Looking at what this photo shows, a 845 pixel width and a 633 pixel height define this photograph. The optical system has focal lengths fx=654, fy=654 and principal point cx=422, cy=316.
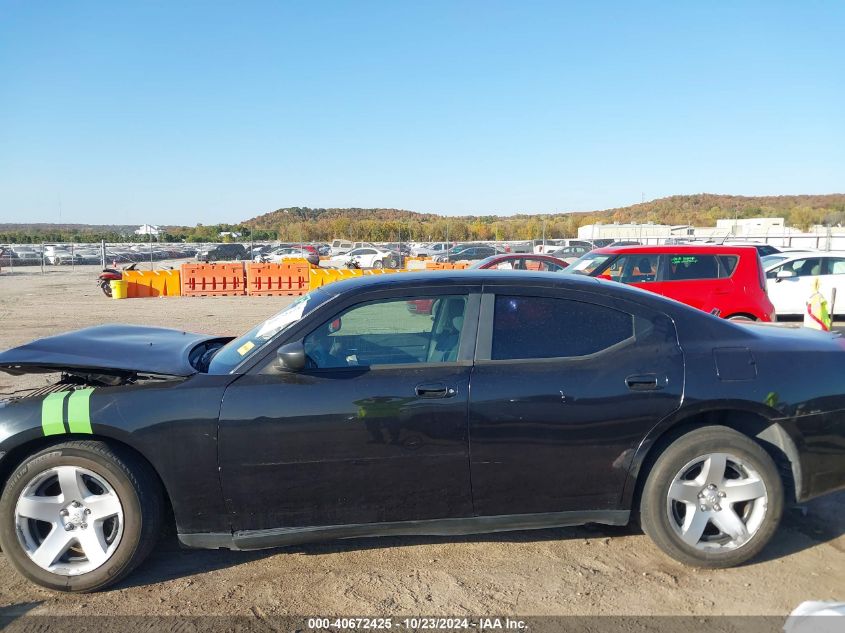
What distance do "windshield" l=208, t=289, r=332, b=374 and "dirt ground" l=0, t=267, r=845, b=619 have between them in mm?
1097

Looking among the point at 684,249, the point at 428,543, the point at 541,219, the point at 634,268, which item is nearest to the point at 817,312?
the point at 684,249

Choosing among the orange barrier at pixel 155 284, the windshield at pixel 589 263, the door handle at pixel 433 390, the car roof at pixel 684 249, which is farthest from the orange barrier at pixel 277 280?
the door handle at pixel 433 390

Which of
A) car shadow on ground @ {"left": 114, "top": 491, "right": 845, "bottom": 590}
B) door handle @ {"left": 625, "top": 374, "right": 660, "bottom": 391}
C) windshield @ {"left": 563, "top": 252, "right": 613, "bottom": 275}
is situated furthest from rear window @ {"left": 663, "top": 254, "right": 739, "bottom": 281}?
door handle @ {"left": 625, "top": 374, "right": 660, "bottom": 391}

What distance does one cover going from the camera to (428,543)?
148 inches

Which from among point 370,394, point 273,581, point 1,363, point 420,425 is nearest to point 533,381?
point 420,425

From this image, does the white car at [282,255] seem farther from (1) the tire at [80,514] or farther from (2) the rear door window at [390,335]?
(1) the tire at [80,514]

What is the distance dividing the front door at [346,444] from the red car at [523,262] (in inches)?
447

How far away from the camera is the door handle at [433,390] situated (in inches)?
129

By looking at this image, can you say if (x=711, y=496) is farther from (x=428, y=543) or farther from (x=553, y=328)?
(x=428, y=543)

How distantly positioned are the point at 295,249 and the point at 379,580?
4251cm

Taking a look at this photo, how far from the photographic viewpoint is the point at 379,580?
3.36 metres

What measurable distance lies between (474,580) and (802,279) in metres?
12.2

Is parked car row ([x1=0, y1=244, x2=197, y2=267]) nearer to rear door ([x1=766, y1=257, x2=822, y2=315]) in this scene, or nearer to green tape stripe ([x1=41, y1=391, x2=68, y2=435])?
rear door ([x1=766, y1=257, x2=822, y2=315])

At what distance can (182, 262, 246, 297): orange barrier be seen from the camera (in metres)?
20.3
